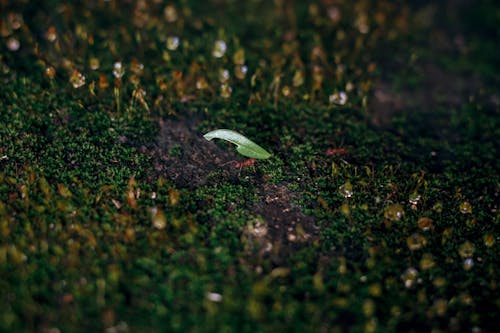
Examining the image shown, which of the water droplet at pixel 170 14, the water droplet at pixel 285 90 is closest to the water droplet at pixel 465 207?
the water droplet at pixel 285 90

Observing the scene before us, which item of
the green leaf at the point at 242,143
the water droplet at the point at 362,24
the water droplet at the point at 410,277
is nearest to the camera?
the water droplet at the point at 410,277

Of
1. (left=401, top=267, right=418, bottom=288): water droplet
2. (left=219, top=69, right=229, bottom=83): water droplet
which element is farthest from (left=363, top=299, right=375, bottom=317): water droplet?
(left=219, top=69, right=229, bottom=83): water droplet

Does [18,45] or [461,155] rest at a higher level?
[18,45]

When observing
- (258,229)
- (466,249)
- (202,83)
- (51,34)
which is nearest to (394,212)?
(466,249)

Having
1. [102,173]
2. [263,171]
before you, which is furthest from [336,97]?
[102,173]

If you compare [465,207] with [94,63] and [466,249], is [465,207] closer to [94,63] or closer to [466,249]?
[466,249]

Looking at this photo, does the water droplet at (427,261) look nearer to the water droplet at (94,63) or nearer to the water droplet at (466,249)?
the water droplet at (466,249)

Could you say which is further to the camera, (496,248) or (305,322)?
(496,248)

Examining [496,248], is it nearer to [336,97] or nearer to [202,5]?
[336,97]

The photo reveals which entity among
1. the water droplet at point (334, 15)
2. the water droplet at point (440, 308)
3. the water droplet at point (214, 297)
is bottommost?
the water droplet at point (214, 297)
